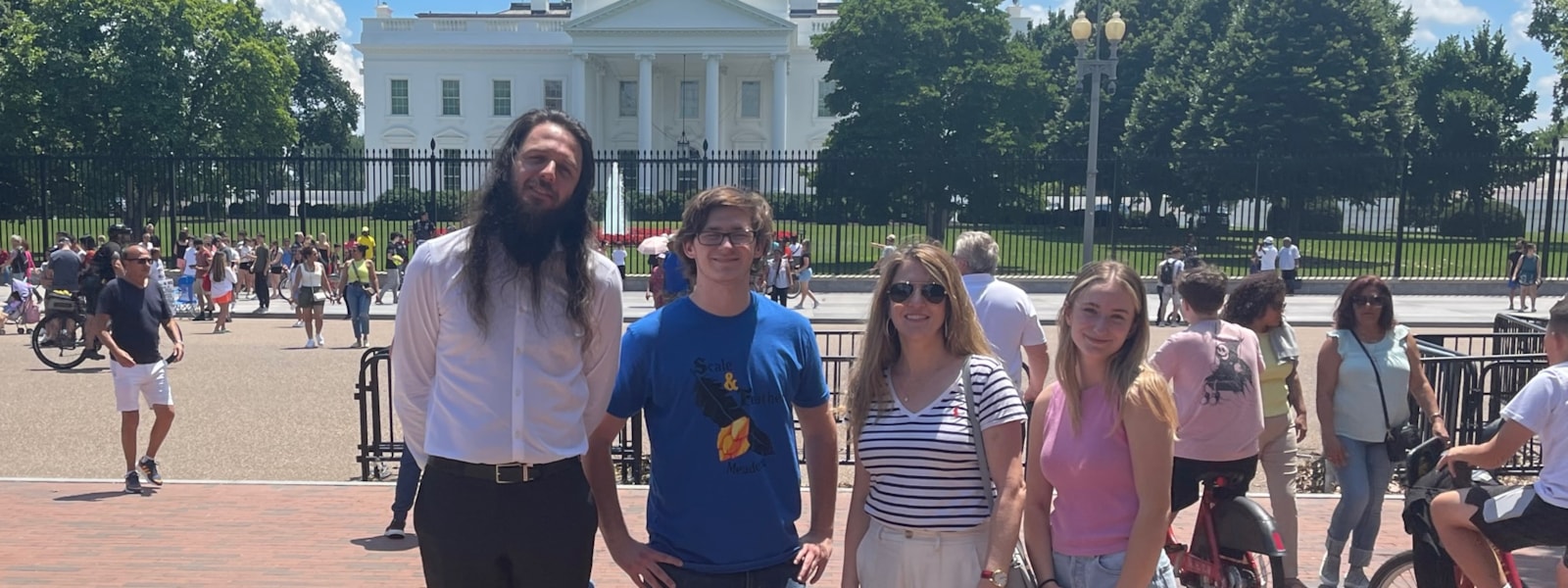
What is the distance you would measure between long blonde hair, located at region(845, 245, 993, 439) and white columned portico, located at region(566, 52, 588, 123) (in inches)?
2279

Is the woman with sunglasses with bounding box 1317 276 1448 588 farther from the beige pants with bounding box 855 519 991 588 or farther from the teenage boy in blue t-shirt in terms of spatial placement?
the teenage boy in blue t-shirt

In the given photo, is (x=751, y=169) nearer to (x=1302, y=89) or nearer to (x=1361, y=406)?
(x=1302, y=89)

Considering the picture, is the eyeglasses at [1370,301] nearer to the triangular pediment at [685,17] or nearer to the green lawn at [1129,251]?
the green lawn at [1129,251]

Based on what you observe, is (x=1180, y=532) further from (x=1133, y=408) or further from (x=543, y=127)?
(x=543, y=127)

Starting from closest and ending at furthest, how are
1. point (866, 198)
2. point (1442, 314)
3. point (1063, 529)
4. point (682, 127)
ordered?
1. point (1063, 529)
2. point (1442, 314)
3. point (866, 198)
4. point (682, 127)

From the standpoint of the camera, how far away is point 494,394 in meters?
2.99

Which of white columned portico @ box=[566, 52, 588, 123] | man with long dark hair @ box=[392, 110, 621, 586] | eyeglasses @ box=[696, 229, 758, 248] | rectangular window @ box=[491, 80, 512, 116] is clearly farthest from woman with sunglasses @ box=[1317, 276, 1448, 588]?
rectangular window @ box=[491, 80, 512, 116]

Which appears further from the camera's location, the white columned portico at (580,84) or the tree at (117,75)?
the white columned portico at (580,84)

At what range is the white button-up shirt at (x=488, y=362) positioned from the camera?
2.97m

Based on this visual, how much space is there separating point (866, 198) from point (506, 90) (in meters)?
40.6

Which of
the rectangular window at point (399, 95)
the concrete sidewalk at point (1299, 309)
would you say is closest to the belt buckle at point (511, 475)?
the concrete sidewalk at point (1299, 309)

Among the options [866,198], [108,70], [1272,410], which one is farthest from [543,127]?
[108,70]

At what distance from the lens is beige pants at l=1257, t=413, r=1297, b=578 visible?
17.7 ft

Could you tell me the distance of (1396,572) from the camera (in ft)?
15.3
